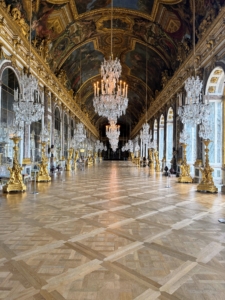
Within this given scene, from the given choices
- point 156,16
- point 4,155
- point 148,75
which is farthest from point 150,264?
point 148,75

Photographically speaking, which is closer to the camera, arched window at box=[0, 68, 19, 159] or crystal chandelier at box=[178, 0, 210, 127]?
crystal chandelier at box=[178, 0, 210, 127]

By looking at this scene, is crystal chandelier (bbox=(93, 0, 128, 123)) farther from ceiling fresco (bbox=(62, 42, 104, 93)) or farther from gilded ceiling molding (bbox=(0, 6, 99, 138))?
ceiling fresco (bbox=(62, 42, 104, 93))

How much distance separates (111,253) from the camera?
9.09 feet

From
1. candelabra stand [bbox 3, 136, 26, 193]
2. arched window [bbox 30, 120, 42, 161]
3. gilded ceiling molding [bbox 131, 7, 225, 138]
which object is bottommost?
candelabra stand [bbox 3, 136, 26, 193]

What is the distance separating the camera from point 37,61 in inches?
463

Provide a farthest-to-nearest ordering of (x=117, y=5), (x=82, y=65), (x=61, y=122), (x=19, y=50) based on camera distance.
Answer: (x=82, y=65) → (x=61, y=122) → (x=117, y=5) → (x=19, y=50)

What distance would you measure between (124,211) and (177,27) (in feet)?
36.0

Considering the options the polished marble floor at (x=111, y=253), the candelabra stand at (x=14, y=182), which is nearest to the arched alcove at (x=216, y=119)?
the polished marble floor at (x=111, y=253)

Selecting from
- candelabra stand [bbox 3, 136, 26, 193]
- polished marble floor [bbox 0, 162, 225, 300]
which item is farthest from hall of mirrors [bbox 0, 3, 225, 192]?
polished marble floor [bbox 0, 162, 225, 300]

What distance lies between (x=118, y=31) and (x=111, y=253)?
52.4 feet

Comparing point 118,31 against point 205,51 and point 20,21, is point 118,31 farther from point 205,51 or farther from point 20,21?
point 20,21

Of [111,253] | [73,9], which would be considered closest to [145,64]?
[73,9]

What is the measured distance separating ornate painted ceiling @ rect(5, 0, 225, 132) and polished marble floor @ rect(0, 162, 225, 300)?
8025mm

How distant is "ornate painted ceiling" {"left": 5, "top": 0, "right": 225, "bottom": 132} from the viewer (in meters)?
10.5
